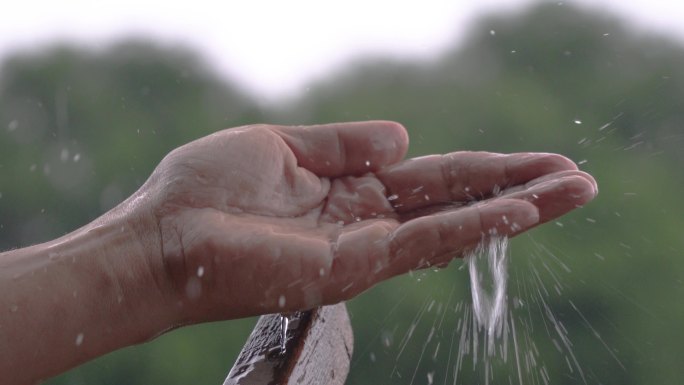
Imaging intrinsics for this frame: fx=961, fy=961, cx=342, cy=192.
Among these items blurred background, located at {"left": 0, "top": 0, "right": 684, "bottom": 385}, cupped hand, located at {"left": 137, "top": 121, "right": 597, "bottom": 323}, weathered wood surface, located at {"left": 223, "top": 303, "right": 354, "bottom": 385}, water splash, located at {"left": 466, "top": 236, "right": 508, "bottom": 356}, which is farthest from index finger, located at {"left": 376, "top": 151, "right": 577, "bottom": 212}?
blurred background, located at {"left": 0, "top": 0, "right": 684, "bottom": 385}

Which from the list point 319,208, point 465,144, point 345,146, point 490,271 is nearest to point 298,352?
point 319,208

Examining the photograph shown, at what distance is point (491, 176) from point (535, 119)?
13539mm

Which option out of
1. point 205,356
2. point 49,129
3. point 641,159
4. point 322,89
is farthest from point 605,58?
point 49,129

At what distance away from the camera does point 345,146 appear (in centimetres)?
256

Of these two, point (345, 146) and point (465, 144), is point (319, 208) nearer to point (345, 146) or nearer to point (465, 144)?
point (345, 146)

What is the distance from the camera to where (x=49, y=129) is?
16156 mm

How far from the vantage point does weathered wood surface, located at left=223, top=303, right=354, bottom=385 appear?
158 centimetres

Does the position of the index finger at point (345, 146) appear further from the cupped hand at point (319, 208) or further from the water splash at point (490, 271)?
the water splash at point (490, 271)

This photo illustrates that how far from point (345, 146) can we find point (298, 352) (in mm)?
1028

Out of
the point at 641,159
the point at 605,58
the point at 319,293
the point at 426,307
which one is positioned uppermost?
the point at 319,293

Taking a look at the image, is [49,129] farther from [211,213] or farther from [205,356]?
[211,213]

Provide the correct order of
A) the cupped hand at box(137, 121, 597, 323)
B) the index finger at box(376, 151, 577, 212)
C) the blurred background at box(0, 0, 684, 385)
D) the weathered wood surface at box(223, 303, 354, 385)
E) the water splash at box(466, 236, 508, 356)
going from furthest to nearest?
the blurred background at box(0, 0, 684, 385) < the index finger at box(376, 151, 577, 212) < the water splash at box(466, 236, 508, 356) < the cupped hand at box(137, 121, 597, 323) < the weathered wood surface at box(223, 303, 354, 385)

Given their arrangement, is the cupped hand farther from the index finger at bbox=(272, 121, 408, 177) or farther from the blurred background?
the blurred background

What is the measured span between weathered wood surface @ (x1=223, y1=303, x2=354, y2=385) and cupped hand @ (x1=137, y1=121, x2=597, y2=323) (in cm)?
11
